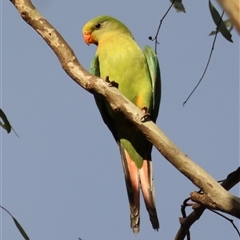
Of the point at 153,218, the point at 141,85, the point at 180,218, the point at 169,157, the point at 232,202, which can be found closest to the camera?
the point at 232,202

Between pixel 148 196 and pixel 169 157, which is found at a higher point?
pixel 169 157

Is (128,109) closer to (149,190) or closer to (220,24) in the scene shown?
(220,24)

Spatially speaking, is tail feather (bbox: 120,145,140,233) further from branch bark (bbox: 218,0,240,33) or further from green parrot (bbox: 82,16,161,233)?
branch bark (bbox: 218,0,240,33)

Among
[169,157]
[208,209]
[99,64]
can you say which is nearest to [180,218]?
[208,209]

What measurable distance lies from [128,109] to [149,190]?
42.8 inches

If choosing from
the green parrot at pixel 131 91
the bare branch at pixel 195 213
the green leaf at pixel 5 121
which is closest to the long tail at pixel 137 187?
the green parrot at pixel 131 91

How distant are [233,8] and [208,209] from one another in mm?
1140

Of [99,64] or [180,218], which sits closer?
[180,218]

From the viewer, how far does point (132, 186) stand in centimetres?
310

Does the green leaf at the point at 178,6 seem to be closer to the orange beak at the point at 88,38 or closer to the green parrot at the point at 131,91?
the green parrot at the point at 131,91

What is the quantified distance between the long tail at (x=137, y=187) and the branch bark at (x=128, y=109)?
0.87 m

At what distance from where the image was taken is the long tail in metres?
2.84

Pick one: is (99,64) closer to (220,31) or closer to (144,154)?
(144,154)

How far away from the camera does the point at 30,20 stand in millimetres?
2340
